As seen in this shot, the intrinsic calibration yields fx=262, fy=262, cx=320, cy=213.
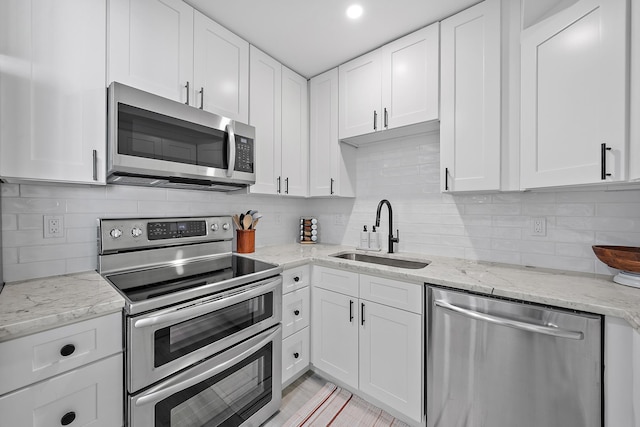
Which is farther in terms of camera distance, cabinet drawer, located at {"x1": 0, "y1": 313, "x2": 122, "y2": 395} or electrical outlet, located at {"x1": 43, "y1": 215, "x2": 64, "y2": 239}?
electrical outlet, located at {"x1": 43, "y1": 215, "x2": 64, "y2": 239}

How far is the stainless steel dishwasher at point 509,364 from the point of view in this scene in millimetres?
1071

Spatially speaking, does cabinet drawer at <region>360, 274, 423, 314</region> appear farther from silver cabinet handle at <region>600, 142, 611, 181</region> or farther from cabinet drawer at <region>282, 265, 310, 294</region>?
silver cabinet handle at <region>600, 142, 611, 181</region>

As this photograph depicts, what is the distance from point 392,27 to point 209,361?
237 cm

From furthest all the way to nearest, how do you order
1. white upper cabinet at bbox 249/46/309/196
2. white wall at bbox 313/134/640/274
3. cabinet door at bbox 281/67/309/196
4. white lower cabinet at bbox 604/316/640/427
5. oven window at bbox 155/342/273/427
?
cabinet door at bbox 281/67/309/196 < white upper cabinet at bbox 249/46/309/196 < white wall at bbox 313/134/640/274 < oven window at bbox 155/342/273/427 < white lower cabinet at bbox 604/316/640/427

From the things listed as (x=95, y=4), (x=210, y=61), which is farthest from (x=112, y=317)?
(x=210, y=61)

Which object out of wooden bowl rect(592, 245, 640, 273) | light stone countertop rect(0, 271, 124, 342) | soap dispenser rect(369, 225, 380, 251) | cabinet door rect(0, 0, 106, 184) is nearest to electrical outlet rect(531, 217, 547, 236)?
wooden bowl rect(592, 245, 640, 273)

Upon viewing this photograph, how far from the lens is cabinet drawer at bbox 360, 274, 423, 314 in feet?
4.96

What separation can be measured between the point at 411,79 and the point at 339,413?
233 centimetres

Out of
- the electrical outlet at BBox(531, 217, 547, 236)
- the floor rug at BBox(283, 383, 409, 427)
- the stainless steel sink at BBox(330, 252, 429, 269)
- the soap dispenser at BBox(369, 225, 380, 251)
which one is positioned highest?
the electrical outlet at BBox(531, 217, 547, 236)

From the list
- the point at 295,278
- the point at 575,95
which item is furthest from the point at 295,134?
the point at 575,95

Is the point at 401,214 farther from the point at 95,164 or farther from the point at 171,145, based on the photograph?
the point at 95,164

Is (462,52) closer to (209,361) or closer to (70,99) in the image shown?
(70,99)

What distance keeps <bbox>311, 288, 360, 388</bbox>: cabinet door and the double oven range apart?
36 centimetres

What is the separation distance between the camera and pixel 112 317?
1.03 meters
